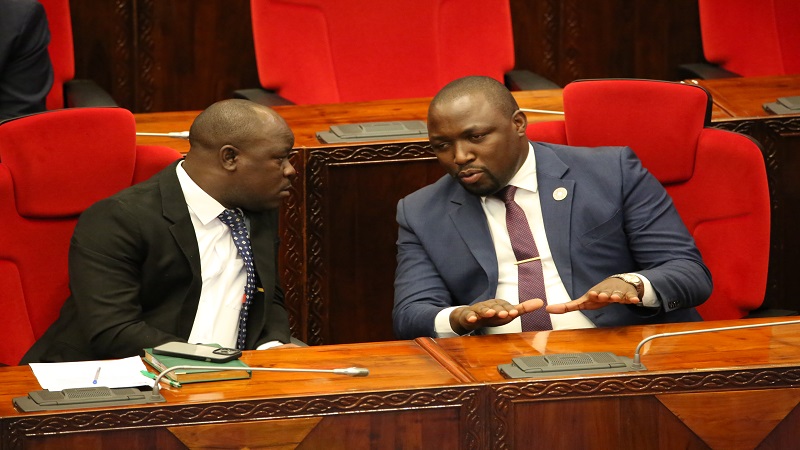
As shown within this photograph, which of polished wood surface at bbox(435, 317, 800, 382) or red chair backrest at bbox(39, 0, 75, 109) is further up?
Result: red chair backrest at bbox(39, 0, 75, 109)

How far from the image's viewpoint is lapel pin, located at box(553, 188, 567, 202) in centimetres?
251

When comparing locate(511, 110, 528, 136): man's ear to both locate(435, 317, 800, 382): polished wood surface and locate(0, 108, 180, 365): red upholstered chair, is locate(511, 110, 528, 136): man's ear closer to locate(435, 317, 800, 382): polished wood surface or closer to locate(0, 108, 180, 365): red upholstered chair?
locate(435, 317, 800, 382): polished wood surface

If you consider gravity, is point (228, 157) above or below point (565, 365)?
above

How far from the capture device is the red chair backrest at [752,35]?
146 inches

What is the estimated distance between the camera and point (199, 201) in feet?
7.93

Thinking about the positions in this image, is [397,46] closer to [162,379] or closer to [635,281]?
[635,281]

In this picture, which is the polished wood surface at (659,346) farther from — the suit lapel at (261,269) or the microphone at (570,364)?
the suit lapel at (261,269)

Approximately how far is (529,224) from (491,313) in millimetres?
368

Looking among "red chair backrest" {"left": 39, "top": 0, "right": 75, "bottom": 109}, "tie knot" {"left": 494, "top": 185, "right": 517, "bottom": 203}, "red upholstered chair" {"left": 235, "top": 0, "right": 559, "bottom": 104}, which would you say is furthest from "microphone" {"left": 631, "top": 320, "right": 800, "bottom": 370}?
"red chair backrest" {"left": 39, "top": 0, "right": 75, "bottom": 109}

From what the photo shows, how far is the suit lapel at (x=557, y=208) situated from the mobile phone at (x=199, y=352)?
705 mm

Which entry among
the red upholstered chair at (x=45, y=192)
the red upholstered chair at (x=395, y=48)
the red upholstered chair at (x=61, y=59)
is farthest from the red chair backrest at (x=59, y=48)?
the red upholstered chair at (x=45, y=192)

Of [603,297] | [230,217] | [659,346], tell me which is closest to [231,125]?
[230,217]

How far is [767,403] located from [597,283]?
0.60 m

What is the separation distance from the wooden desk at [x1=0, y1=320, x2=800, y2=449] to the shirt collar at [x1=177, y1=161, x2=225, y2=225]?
447 mm
